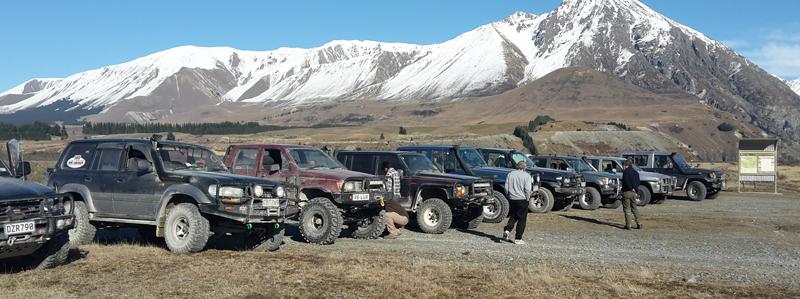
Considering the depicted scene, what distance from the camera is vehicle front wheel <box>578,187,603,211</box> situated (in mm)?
24109

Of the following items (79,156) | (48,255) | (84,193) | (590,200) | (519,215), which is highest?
(79,156)

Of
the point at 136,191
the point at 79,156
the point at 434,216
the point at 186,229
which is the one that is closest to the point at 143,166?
the point at 136,191

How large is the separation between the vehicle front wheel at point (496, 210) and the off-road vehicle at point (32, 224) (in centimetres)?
1079

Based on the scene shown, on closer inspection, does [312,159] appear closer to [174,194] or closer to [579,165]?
[174,194]

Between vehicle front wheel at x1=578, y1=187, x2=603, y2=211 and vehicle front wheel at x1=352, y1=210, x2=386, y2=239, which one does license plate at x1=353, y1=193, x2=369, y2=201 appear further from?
vehicle front wheel at x1=578, y1=187, x2=603, y2=211

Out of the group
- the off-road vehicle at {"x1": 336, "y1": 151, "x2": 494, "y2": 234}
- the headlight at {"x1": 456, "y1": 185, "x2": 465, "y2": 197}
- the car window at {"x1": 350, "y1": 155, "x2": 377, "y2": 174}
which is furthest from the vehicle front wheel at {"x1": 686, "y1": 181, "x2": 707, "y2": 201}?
the car window at {"x1": 350, "y1": 155, "x2": 377, "y2": 174}

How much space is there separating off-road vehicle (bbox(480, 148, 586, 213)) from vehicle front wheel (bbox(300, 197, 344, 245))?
9030 millimetres

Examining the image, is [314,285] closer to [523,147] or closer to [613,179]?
[613,179]

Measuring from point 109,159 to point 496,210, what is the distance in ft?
31.9

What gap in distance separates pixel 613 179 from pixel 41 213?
1857 cm

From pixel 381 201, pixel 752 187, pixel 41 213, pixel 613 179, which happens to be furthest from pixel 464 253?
pixel 752 187

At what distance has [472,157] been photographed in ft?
70.0

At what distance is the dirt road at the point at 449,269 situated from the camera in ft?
31.3

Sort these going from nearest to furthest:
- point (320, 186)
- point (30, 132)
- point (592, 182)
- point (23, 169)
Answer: point (23, 169) < point (320, 186) < point (592, 182) < point (30, 132)
